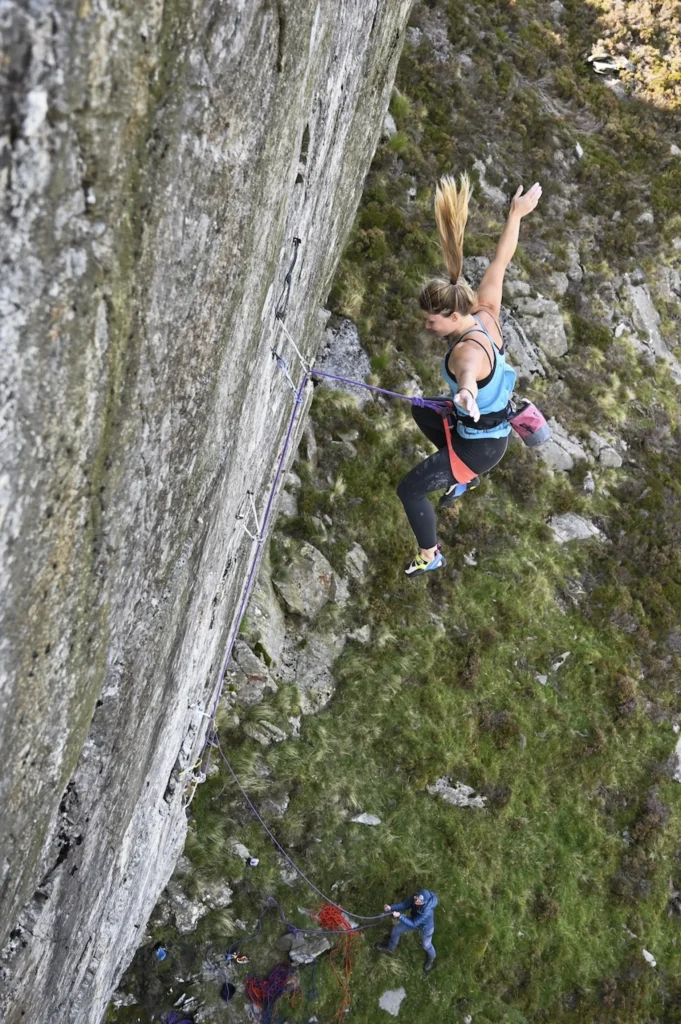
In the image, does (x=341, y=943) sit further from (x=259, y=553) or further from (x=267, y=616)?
(x=259, y=553)

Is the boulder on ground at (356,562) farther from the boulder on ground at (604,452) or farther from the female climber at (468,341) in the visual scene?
the boulder on ground at (604,452)

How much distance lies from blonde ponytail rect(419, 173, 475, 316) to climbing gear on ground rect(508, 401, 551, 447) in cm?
172

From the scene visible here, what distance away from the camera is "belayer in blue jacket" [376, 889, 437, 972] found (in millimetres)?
9531

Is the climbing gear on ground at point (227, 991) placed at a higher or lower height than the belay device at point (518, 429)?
lower

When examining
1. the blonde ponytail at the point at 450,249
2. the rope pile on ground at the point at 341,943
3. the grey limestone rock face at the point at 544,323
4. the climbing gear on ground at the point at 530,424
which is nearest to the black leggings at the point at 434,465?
the climbing gear on ground at the point at 530,424

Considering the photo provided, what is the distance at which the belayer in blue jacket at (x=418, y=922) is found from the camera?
9.53 m

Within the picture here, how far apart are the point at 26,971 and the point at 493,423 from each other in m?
5.54

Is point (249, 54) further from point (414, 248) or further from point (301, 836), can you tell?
point (414, 248)

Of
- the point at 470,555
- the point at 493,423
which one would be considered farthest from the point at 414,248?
the point at 493,423

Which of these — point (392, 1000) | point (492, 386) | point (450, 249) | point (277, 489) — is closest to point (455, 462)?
point (492, 386)

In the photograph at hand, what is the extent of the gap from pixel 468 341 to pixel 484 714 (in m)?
7.61

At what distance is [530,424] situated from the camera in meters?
6.89

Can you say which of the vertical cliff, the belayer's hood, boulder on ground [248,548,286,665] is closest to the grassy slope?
the belayer's hood

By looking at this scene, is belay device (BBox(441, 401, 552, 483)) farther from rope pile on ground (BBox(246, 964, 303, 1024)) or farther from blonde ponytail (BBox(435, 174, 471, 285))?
rope pile on ground (BBox(246, 964, 303, 1024))
